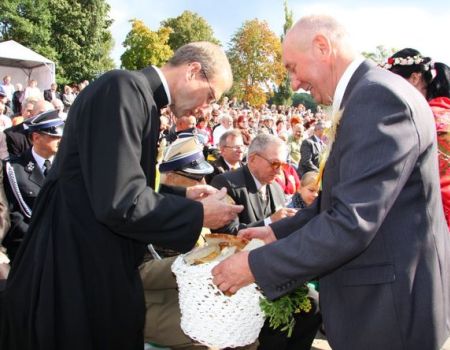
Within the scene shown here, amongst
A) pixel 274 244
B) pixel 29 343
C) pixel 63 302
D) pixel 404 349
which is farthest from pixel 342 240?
pixel 29 343

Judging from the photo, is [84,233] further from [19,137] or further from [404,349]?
[19,137]

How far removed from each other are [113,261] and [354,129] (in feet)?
3.88

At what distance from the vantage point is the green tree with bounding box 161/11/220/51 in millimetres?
62094

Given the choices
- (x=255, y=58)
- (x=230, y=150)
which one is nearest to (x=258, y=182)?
(x=230, y=150)

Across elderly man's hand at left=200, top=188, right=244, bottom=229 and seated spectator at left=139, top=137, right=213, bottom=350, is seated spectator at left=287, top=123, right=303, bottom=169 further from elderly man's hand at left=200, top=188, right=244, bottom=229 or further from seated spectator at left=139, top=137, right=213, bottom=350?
elderly man's hand at left=200, top=188, right=244, bottom=229

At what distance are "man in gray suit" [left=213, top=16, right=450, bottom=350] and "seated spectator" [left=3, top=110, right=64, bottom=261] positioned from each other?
96.6 inches

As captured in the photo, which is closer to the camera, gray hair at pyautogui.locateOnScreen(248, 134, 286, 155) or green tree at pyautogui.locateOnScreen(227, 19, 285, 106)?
gray hair at pyautogui.locateOnScreen(248, 134, 286, 155)

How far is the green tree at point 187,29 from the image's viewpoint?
62094 mm

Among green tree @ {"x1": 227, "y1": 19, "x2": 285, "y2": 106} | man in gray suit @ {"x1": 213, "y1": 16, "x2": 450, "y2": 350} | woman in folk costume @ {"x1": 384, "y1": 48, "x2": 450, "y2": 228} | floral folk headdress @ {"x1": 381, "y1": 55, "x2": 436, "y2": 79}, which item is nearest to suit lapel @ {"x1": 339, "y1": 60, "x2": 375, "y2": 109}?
man in gray suit @ {"x1": 213, "y1": 16, "x2": 450, "y2": 350}

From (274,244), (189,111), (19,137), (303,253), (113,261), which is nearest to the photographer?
(303,253)

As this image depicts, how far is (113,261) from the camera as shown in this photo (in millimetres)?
1986

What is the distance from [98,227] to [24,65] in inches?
927

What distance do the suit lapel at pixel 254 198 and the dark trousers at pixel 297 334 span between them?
98 cm

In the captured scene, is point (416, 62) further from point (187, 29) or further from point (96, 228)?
point (187, 29)
